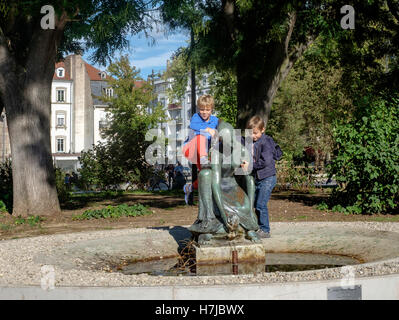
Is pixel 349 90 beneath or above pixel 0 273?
above

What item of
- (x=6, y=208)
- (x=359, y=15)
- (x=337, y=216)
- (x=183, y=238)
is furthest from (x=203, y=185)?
(x=359, y=15)

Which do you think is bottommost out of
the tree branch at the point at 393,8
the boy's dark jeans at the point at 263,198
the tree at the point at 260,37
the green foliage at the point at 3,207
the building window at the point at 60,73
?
the green foliage at the point at 3,207

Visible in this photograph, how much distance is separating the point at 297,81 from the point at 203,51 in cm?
1881

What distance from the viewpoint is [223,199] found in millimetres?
6387

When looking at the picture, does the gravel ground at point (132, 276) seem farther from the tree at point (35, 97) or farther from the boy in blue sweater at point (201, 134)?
the tree at point (35, 97)

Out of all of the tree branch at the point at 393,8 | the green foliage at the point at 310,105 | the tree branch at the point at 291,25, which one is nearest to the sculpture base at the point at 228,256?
the tree branch at the point at 291,25

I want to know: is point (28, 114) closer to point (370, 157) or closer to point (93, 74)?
point (370, 157)

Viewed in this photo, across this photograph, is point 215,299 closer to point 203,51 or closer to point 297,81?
point 203,51

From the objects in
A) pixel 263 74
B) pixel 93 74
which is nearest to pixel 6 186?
pixel 263 74

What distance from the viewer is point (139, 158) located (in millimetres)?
25000

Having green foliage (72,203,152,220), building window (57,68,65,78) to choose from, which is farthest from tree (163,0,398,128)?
building window (57,68,65,78)

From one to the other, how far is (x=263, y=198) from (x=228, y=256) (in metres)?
1.52

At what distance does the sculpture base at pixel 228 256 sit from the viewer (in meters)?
5.91

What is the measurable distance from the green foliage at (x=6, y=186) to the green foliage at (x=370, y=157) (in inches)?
327
